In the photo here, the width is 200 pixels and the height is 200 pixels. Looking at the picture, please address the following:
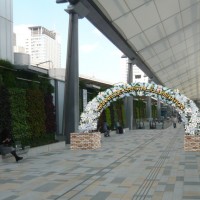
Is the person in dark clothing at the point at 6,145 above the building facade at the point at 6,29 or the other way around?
the other way around

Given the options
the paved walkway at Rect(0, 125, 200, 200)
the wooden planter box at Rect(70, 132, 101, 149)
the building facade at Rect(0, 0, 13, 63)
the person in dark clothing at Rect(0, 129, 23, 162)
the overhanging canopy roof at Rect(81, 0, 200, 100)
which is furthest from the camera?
the wooden planter box at Rect(70, 132, 101, 149)

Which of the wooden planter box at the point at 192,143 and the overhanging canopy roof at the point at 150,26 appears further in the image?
the wooden planter box at the point at 192,143

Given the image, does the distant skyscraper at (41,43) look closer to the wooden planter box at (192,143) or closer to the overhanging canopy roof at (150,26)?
the overhanging canopy roof at (150,26)

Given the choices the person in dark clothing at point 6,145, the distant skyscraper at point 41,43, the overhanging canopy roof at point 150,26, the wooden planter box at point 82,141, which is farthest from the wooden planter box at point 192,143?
the distant skyscraper at point 41,43

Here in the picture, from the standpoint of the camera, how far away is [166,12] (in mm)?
18531

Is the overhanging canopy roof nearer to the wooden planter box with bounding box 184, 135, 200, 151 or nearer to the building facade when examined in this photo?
the building facade

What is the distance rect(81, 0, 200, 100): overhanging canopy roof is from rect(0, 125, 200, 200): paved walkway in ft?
20.2

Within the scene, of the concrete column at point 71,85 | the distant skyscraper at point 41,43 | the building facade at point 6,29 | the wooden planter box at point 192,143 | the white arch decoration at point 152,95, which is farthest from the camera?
the distant skyscraper at point 41,43

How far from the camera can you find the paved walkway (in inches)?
314

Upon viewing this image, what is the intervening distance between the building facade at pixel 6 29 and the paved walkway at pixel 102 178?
568 cm

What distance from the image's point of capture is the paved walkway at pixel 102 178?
26.2 ft

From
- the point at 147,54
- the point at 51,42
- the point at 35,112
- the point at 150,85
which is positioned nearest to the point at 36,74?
the point at 35,112

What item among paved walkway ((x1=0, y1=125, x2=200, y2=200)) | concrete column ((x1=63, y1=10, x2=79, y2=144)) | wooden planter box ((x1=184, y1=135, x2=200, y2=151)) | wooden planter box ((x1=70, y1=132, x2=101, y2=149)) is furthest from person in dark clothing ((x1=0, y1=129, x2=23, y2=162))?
wooden planter box ((x1=184, y1=135, x2=200, y2=151))

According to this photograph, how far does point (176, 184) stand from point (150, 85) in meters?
10.7
